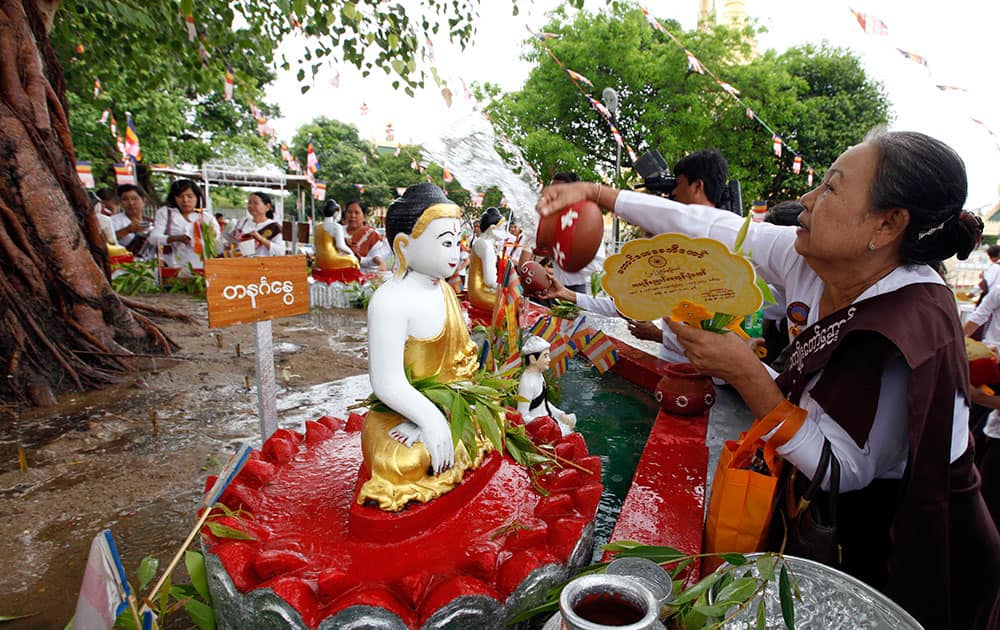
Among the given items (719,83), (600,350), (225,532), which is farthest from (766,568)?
(719,83)

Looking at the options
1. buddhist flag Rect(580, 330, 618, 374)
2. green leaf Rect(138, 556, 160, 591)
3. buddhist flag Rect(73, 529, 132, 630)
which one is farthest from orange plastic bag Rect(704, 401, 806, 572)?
buddhist flag Rect(580, 330, 618, 374)

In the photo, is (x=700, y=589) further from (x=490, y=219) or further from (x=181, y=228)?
(x=181, y=228)

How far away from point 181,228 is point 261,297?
8.30 meters

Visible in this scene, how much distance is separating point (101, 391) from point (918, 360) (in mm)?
5909

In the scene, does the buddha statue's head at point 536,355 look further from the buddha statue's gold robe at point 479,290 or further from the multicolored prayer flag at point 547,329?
the buddha statue's gold robe at point 479,290

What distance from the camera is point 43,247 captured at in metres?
4.80

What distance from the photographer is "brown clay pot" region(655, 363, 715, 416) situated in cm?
361

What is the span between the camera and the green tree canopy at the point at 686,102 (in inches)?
671

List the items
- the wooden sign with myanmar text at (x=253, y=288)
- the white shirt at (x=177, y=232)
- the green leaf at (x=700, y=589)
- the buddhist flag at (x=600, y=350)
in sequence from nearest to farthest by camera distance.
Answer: the green leaf at (x=700, y=589) < the wooden sign with myanmar text at (x=253, y=288) < the buddhist flag at (x=600, y=350) < the white shirt at (x=177, y=232)

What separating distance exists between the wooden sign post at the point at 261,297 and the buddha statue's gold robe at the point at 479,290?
3.43m

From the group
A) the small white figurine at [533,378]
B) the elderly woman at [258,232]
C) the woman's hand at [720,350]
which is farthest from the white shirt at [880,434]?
the elderly woman at [258,232]

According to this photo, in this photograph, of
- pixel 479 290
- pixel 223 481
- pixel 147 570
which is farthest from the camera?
pixel 479 290

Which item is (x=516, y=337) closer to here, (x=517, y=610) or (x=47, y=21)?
(x=517, y=610)

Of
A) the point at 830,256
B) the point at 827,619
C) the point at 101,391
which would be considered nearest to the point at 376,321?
the point at 830,256
